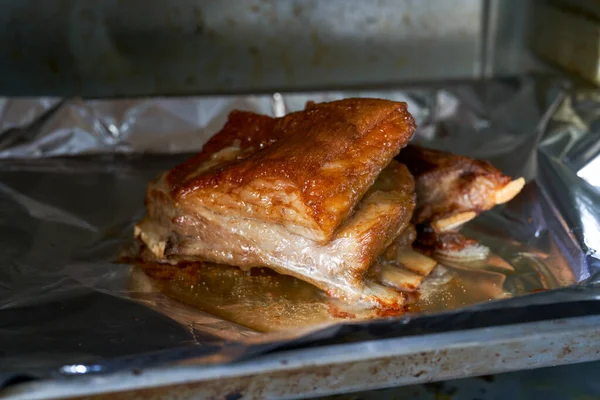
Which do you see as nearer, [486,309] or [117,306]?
[486,309]

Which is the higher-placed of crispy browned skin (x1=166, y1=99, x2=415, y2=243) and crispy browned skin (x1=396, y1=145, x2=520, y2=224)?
crispy browned skin (x1=166, y1=99, x2=415, y2=243)

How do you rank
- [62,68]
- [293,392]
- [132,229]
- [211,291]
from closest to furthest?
[293,392] → [211,291] → [132,229] → [62,68]

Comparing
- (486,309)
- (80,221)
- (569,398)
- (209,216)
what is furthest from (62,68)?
(569,398)

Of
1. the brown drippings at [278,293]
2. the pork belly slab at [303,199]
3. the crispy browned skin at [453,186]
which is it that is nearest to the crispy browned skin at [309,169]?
the pork belly slab at [303,199]

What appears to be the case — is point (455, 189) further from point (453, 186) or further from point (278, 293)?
point (278, 293)

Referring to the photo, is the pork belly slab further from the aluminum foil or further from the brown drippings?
the aluminum foil

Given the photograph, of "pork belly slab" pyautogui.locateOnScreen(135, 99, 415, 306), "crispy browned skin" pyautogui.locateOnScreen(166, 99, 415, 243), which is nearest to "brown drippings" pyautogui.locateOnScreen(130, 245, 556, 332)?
"pork belly slab" pyautogui.locateOnScreen(135, 99, 415, 306)

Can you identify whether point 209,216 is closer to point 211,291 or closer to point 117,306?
point 211,291
